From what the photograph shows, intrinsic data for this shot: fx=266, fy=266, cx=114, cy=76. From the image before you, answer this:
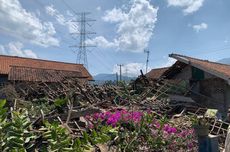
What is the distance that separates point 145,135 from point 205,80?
472 inches

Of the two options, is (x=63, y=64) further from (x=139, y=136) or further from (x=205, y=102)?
(x=139, y=136)

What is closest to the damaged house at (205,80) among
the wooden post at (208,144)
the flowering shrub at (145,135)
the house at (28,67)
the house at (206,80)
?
the house at (206,80)

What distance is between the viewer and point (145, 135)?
18.8 ft

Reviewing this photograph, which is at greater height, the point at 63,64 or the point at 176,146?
the point at 63,64

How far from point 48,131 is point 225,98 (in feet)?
45.1

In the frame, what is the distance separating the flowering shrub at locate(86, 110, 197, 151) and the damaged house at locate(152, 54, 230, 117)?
28.8 feet

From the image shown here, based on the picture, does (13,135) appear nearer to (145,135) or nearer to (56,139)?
(56,139)

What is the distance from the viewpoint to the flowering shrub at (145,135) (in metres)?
5.46

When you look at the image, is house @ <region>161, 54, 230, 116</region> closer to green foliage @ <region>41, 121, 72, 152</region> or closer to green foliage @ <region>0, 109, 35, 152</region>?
green foliage @ <region>41, 121, 72, 152</region>

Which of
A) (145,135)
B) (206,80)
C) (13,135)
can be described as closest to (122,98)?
(145,135)

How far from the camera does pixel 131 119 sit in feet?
20.7

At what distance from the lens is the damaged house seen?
1510 cm

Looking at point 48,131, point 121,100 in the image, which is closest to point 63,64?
point 121,100

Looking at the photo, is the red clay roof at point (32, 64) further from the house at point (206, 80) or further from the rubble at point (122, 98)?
the rubble at point (122, 98)
